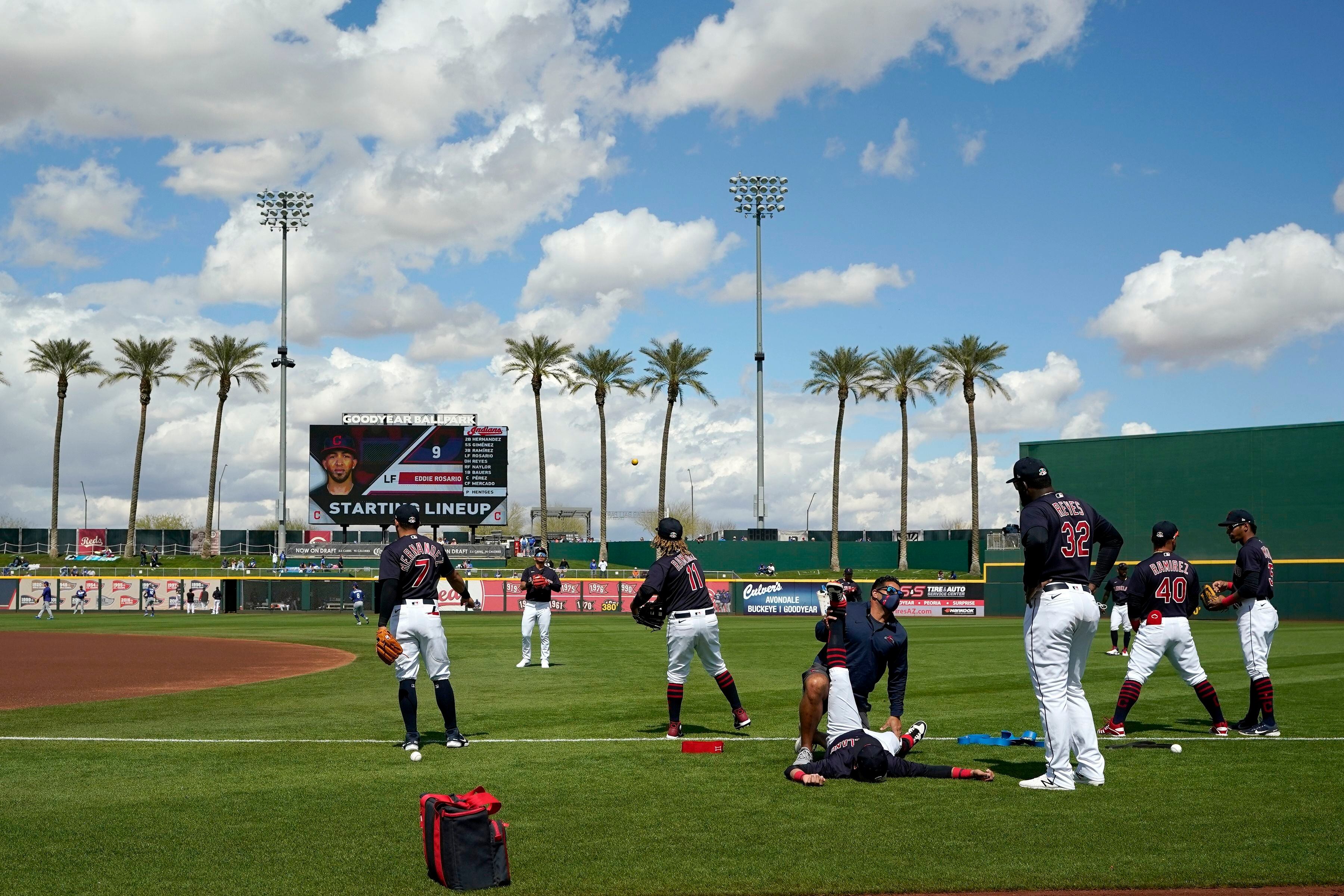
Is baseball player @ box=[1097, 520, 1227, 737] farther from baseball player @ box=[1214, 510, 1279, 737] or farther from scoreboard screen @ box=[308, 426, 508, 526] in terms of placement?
scoreboard screen @ box=[308, 426, 508, 526]

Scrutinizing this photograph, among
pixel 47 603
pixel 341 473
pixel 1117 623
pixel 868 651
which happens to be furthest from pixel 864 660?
pixel 341 473

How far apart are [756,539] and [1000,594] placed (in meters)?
26.3

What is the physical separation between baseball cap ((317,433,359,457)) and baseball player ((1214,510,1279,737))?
2283 inches

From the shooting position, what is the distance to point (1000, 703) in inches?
552

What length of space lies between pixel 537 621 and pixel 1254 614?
12.4 metres

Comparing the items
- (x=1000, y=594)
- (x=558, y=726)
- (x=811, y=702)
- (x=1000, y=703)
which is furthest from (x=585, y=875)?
(x=1000, y=594)

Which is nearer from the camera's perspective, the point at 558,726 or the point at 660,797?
the point at 660,797

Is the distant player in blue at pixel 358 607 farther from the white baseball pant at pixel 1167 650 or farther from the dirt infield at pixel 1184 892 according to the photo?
the dirt infield at pixel 1184 892

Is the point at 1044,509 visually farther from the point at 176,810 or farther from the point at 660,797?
the point at 176,810

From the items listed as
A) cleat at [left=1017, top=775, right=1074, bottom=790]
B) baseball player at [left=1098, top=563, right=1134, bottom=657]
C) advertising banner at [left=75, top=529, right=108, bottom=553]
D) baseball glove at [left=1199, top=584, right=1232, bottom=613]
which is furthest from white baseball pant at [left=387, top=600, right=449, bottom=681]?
advertising banner at [left=75, top=529, right=108, bottom=553]

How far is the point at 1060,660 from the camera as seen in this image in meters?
8.05

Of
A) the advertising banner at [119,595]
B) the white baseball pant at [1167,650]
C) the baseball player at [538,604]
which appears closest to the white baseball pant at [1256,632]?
the white baseball pant at [1167,650]

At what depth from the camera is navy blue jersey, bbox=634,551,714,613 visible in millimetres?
10812

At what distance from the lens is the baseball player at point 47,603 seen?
4466cm
